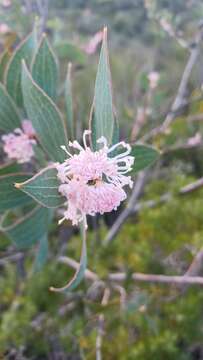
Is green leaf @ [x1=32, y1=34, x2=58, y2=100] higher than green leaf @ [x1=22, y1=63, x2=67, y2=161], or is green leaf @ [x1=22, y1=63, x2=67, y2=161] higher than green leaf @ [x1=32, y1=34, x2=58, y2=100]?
green leaf @ [x1=32, y1=34, x2=58, y2=100]

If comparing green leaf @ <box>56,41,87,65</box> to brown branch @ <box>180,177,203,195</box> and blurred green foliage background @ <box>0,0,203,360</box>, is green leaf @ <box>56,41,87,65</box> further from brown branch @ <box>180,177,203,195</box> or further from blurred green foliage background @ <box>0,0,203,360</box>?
brown branch @ <box>180,177,203,195</box>

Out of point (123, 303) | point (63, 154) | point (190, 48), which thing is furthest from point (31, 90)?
point (190, 48)

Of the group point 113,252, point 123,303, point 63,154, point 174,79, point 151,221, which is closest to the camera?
point 63,154

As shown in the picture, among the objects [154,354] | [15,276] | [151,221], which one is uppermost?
[15,276]

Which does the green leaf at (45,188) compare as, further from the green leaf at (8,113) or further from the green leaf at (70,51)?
the green leaf at (70,51)

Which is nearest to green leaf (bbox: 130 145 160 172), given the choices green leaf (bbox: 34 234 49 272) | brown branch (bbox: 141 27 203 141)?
green leaf (bbox: 34 234 49 272)

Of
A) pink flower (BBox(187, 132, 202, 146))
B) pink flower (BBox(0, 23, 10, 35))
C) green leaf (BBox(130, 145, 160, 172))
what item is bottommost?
pink flower (BBox(187, 132, 202, 146))

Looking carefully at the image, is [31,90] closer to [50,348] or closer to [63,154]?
[63,154]

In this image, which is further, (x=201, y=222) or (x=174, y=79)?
(x=174, y=79)
